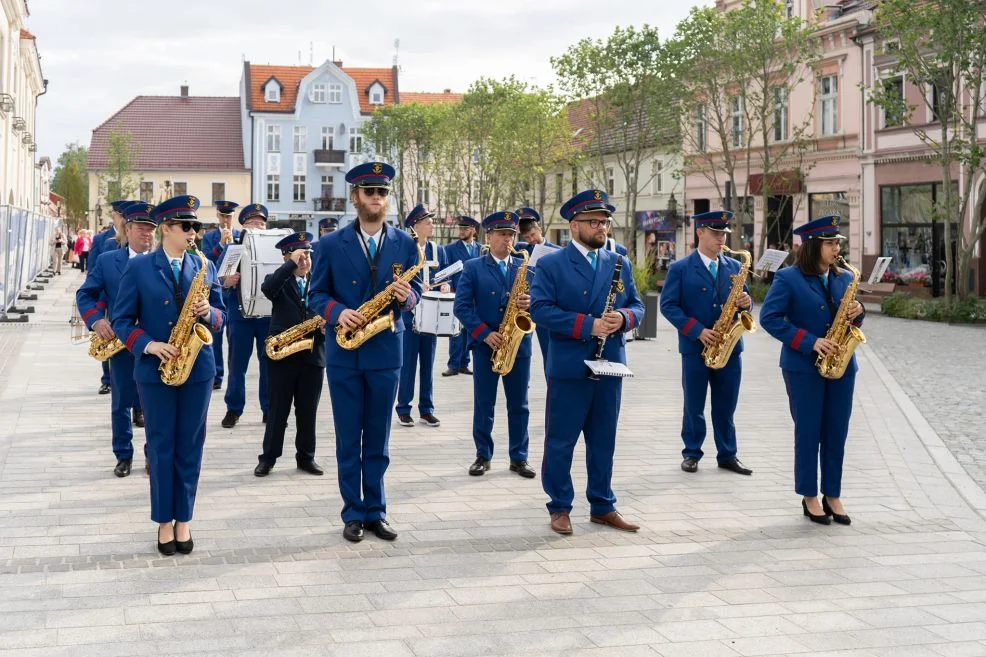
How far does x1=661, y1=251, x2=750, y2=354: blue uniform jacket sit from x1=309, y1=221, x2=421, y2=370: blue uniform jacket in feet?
10.4

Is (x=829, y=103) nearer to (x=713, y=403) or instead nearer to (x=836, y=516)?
(x=713, y=403)

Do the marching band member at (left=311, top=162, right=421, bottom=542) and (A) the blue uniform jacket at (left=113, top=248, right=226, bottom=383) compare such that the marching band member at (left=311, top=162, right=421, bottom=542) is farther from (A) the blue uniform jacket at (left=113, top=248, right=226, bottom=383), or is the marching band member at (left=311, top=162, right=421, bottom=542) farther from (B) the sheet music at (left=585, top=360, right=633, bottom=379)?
(B) the sheet music at (left=585, top=360, right=633, bottom=379)

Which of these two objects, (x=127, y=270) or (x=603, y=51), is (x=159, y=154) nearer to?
(x=603, y=51)

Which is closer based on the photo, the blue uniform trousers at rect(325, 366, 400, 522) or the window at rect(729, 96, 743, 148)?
the blue uniform trousers at rect(325, 366, 400, 522)

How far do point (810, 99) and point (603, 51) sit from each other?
8195mm

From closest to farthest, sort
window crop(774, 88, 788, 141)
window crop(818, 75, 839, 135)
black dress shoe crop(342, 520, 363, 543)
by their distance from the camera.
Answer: black dress shoe crop(342, 520, 363, 543) < window crop(818, 75, 839, 135) < window crop(774, 88, 788, 141)

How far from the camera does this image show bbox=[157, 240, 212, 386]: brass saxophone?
21.7 feet

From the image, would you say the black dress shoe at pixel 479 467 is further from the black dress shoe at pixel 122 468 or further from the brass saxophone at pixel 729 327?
the black dress shoe at pixel 122 468

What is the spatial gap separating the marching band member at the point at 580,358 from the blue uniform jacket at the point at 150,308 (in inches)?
85.4

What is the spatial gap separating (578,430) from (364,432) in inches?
54.8

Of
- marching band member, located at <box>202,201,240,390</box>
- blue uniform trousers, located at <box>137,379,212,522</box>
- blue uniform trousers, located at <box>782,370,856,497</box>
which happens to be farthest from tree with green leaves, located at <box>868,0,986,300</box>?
blue uniform trousers, located at <box>137,379,212,522</box>

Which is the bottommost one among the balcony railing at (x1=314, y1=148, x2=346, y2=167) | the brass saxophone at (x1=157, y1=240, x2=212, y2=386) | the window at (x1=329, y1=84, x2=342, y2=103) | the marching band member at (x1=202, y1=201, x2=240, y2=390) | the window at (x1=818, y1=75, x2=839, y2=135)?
the brass saxophone at (x1=157, y1=240, x2=212, y2=386)

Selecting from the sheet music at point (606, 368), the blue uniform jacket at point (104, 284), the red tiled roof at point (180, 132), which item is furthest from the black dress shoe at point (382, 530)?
the red tiled roof at point (180, 132)

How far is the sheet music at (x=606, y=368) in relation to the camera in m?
7.14
